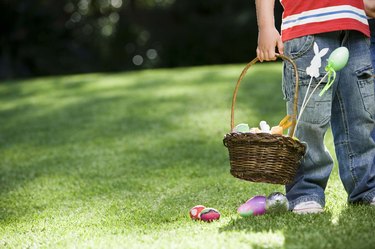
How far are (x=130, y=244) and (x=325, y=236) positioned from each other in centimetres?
72

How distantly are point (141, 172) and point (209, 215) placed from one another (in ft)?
4.60

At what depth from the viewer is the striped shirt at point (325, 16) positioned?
274 centimetres

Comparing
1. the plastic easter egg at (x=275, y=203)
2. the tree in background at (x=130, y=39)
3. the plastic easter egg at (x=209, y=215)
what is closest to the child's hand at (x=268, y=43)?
the plastic easter egg at (x=275, y=203)

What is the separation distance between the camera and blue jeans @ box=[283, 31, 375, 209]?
9.14ft

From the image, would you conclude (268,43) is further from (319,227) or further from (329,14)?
(319,227)

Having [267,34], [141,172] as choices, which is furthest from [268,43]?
[141,172]

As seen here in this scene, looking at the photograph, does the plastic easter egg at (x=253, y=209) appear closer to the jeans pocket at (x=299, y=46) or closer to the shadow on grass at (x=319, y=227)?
the shadow on grass at (x=319, y=227)

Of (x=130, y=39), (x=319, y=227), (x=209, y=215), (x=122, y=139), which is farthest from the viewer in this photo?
(x=130, y=39)

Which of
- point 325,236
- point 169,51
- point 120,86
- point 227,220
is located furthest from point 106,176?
point 169,51

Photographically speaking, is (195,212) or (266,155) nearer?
(266,155)

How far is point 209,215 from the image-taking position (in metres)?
2.83

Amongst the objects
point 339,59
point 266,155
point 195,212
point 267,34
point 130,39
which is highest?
point 267,34

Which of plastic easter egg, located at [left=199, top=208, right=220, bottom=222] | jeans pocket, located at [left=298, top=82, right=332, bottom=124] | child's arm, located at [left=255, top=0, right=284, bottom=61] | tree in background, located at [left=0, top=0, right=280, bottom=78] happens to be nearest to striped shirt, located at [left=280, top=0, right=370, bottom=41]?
child's arm, located at [left=255, top=0, right=284, bottom=61]

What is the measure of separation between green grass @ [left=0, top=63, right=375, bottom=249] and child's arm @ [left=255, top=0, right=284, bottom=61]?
681 millimetres
